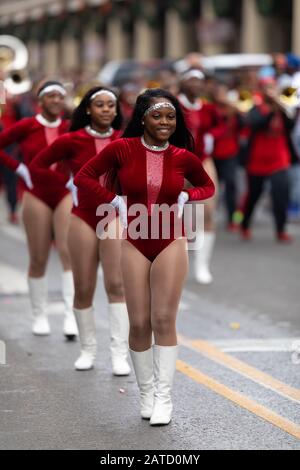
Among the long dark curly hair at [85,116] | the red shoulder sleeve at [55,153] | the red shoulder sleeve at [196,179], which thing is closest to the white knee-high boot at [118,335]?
the red shoulder sleeve at [55,153]

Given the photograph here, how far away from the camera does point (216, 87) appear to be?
56.3 feet

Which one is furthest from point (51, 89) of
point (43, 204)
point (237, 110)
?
point (237, 110)

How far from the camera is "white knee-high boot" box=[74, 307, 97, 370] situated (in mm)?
8109

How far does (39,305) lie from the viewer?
9.33 metres

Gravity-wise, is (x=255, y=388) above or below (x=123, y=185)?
below

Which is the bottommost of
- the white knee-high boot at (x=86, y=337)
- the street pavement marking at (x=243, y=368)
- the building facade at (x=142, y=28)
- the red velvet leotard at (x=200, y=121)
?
the building facade at (x=142, y=28)

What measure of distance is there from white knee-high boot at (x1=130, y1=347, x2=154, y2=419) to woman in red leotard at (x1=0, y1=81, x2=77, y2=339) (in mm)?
2406

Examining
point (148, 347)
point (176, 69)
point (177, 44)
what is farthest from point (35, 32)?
point (148, 347)

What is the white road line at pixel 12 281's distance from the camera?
11.5 metres

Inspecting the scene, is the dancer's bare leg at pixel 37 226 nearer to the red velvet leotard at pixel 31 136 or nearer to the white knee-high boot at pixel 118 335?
the red velvet leotard at pixel 31 136

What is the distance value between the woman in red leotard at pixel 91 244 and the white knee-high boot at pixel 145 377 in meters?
1.12
